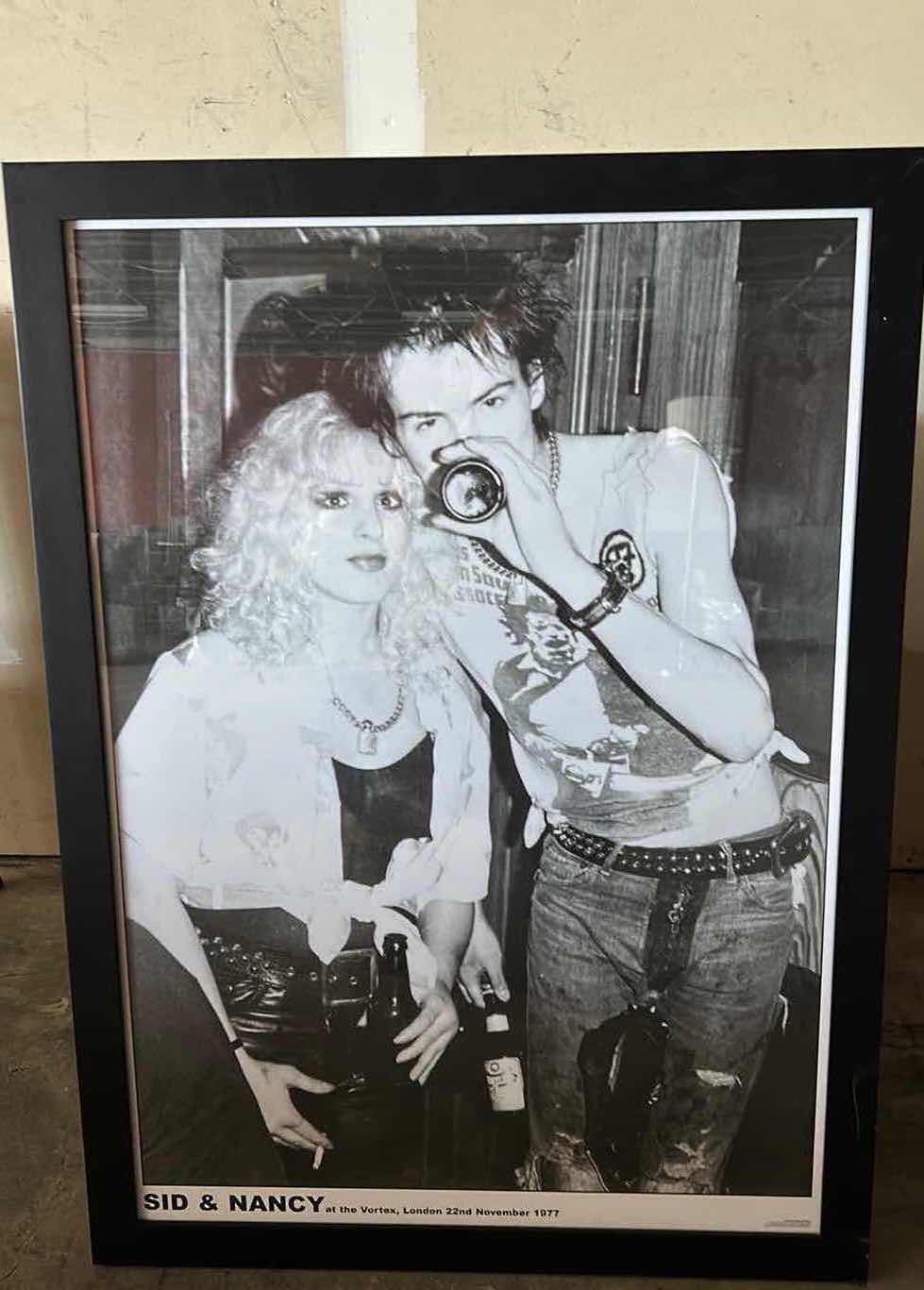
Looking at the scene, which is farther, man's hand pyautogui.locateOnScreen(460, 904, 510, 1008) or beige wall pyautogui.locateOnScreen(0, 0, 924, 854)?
beige wall pyautogui.locateOnScreen(0, 0, 924, 854)

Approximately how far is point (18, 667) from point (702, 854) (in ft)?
4.37

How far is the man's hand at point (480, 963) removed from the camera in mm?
876

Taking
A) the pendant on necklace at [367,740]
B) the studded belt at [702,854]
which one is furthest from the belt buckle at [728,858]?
the pendant on necklace at [367,740]

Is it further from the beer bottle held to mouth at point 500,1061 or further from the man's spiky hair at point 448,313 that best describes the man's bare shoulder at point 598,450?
the beer bottle held to mouth at point 500,1061

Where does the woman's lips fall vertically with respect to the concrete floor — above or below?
above

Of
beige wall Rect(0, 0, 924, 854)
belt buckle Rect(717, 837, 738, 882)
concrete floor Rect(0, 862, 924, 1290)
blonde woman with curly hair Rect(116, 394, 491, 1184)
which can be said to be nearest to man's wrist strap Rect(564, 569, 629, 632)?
blonde woman with curly hair Rect(116, 394, 491, 1184)

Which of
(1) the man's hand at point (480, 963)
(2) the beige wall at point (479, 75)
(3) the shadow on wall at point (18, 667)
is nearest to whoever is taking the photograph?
(1) the man's hand at point (480, 963)

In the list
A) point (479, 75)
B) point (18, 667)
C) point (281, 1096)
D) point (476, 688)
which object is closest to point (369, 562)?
point (476, 688)

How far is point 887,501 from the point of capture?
0.79 metres

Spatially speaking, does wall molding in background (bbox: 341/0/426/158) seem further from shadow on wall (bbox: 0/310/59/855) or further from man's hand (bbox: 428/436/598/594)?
man's hand (bbox: 428/436/598/594)

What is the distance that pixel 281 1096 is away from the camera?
2.98 feet

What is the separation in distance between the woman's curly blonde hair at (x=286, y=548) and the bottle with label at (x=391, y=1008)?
260 millimetres

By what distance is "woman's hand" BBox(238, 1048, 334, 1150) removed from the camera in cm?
91

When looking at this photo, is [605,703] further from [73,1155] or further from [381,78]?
Answer: [381,78]
